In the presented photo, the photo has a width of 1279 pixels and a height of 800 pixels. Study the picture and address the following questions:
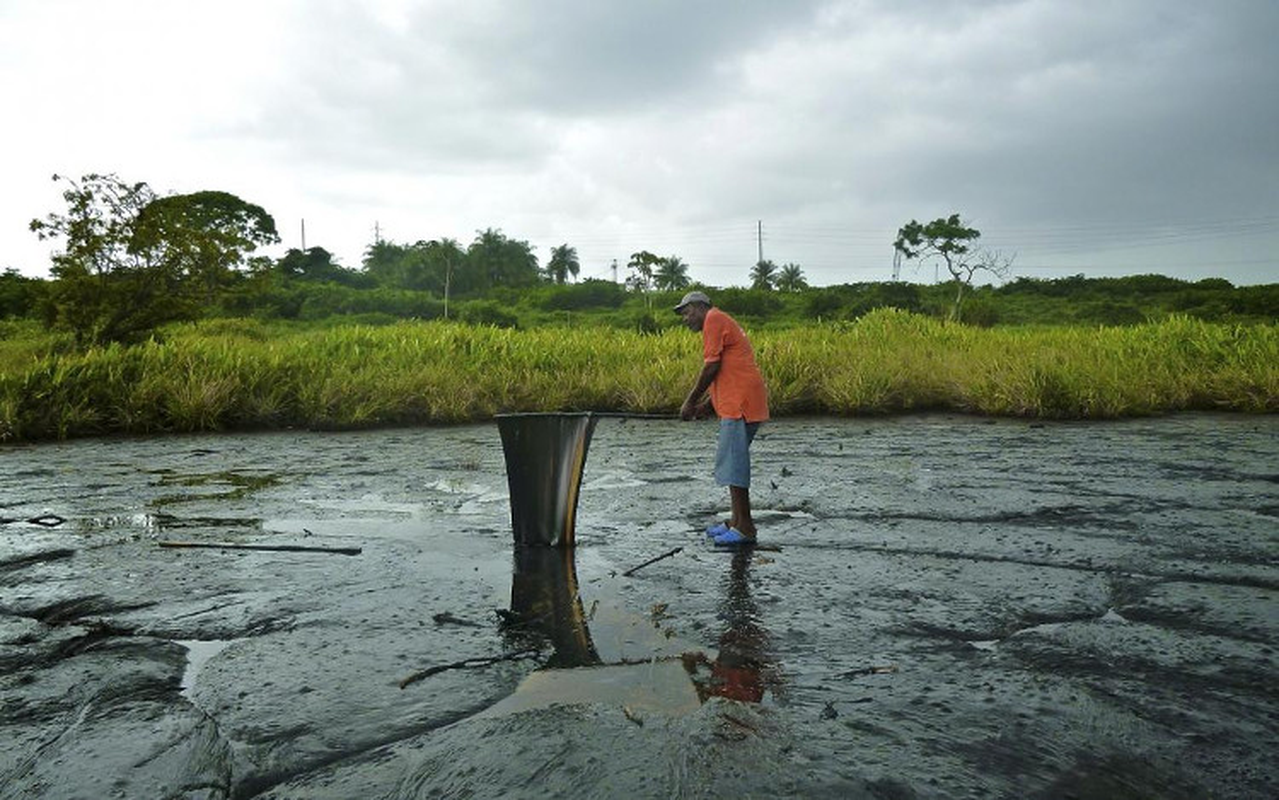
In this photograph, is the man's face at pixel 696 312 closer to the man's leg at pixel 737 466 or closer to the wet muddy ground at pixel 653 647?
the man's leg at pixel 737 466

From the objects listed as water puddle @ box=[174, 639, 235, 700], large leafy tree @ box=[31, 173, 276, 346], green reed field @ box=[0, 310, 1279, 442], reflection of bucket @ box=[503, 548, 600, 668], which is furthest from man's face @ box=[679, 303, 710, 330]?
large leafy tree @ box=[31, 173, 276, 346]

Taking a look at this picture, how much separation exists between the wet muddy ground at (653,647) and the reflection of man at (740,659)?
1cm

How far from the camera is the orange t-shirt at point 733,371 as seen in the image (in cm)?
448

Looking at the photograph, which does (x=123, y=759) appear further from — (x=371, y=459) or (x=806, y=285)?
(x=806, y=285)

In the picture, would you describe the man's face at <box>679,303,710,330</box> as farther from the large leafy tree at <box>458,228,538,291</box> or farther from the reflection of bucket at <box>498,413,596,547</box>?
the large leafy tree at <box>458,228,538,291</box>

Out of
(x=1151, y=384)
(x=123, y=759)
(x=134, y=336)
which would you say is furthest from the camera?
(x=134, y=336)

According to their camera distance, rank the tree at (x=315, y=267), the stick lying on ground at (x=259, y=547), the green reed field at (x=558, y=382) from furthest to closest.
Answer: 1. the tree at (x=315, y=267)
2. the green reed field at (x=558, y=382)
3. the stick lying on ground at (x=259, y=547)

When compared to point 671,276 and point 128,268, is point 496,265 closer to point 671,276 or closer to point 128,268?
point 671,276

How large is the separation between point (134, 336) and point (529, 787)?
66.0 feet

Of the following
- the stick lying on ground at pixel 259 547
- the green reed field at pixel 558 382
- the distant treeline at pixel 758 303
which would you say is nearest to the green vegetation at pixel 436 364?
the green reed field at pixel 558 382

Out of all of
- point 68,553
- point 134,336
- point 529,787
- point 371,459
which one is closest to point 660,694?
point 529,787

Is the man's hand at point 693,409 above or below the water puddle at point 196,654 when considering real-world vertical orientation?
above

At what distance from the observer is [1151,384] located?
11625mm

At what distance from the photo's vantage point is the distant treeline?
34500 millimetres
